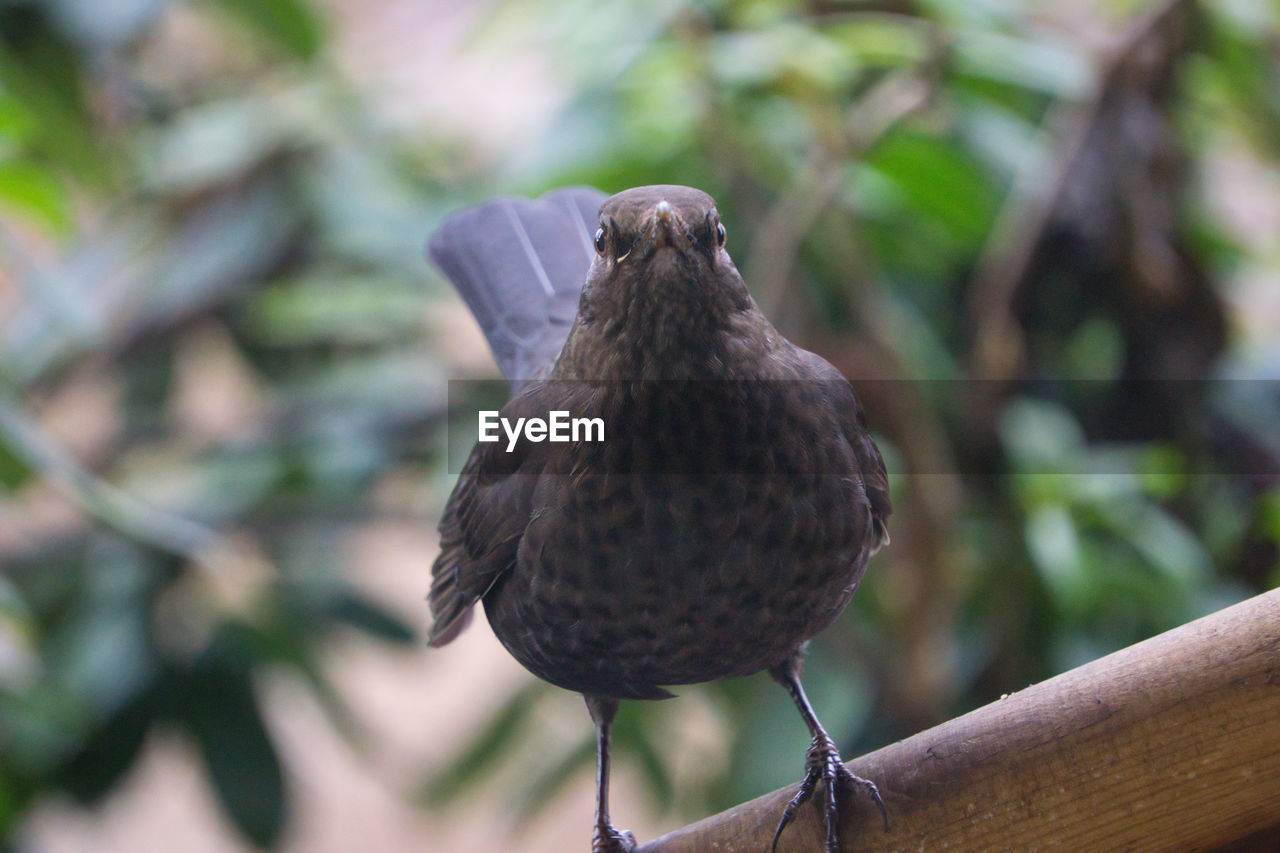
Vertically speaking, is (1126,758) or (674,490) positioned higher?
(674,490)

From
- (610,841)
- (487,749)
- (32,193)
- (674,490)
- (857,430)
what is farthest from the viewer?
(487,749)

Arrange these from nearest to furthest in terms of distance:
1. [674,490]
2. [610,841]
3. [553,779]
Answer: [674,490], [610,841], [553,779]

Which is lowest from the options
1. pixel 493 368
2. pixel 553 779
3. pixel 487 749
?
pixel 487 749

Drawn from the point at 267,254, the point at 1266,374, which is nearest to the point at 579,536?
the point at 1266,374

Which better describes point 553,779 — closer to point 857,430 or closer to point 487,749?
point 487,749

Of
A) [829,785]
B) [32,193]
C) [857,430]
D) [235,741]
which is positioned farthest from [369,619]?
[857,430]

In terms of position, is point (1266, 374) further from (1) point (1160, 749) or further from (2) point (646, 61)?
(1) point (1160, 749)

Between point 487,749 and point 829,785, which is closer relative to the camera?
point 829,785
